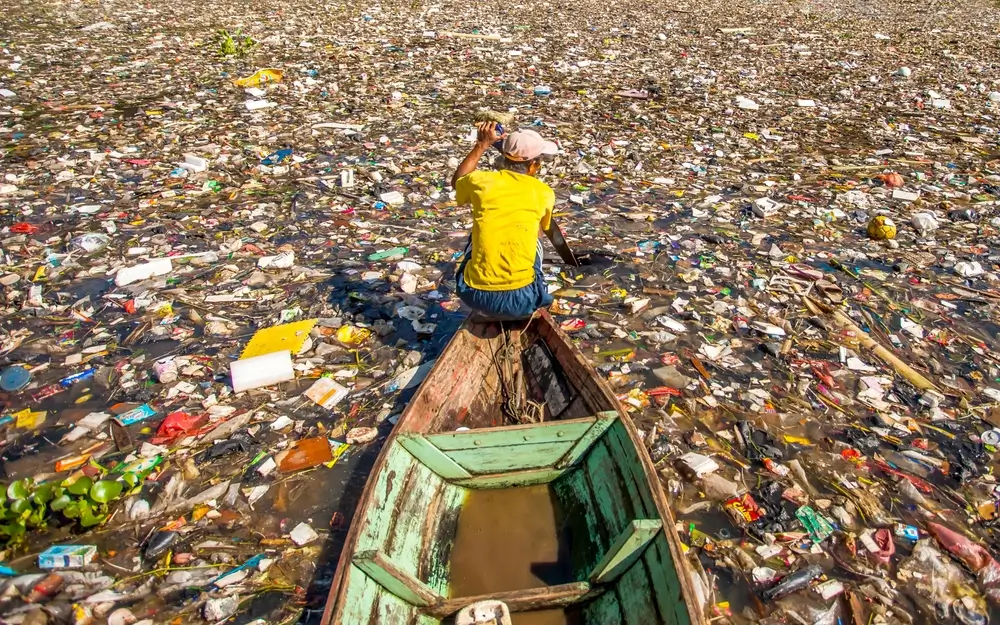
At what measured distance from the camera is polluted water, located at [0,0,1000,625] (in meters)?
3.47

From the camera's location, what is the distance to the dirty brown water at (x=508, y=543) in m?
3.36

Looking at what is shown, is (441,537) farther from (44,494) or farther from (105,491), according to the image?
(44,494)

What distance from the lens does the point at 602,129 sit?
986cm

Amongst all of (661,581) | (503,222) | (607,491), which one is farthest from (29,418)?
(661,581)

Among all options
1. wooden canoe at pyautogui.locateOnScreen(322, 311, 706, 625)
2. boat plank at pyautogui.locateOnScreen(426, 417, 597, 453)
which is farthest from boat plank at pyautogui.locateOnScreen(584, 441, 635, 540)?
boat plank at pyautogui.locateOnScreen(426, 417, 597, 453)

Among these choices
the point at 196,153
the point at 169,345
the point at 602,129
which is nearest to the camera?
the point at 169,345

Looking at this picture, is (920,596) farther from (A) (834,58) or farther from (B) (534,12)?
(B) (534,12)

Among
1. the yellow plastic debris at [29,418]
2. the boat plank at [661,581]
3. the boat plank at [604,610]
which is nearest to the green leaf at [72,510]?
the yellow plastic debris at [29,418]

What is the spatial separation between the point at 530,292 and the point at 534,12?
Answer: 53.5 ft

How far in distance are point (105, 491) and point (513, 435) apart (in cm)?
233

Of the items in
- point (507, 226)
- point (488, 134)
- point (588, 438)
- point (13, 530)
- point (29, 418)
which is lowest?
point (29, 418)

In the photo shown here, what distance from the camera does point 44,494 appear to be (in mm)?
3477

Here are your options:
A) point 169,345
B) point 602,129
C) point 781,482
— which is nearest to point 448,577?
point 781,482

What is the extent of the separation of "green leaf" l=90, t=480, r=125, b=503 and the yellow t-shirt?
97.0 inches
